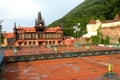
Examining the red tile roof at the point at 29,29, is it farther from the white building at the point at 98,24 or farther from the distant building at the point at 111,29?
the distant building at the point at 111,29

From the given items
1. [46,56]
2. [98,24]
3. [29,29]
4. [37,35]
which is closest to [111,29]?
[98,24]

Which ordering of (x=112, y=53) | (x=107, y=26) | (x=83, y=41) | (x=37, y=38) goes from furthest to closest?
(x=37, y=38)
(x=83, y=41)
(x=107, y=26)
(x=112, y=53)

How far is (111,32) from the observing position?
61.1 m

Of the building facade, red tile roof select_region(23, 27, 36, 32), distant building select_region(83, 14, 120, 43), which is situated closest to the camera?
distant building select_region(83, 14, 120, 43)

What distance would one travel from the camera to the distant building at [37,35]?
7681cm

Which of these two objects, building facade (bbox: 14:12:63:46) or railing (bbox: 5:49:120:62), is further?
building facade (bbox: 14:12:63:46)

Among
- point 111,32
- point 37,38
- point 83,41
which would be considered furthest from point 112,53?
point 37,38

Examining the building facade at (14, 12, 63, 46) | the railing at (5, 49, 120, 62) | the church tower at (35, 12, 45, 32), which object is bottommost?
the railing at (5, 49, 120, 62)

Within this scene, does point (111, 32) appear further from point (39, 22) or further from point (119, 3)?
point (39, 22)

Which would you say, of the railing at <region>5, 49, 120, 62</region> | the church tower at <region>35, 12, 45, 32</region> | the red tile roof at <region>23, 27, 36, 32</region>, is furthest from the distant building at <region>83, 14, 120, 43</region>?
the red tile roof at <region>23, 27, 36, 32</region>

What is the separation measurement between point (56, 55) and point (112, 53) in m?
11.5

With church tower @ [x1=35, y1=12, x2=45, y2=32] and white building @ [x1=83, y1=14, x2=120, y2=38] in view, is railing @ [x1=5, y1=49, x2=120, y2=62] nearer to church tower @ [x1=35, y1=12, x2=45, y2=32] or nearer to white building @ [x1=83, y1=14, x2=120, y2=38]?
white building @ [x1=83, y1=14, x2=120, y2=38]

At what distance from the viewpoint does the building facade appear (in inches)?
3024

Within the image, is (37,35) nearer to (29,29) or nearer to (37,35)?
(37,35)
